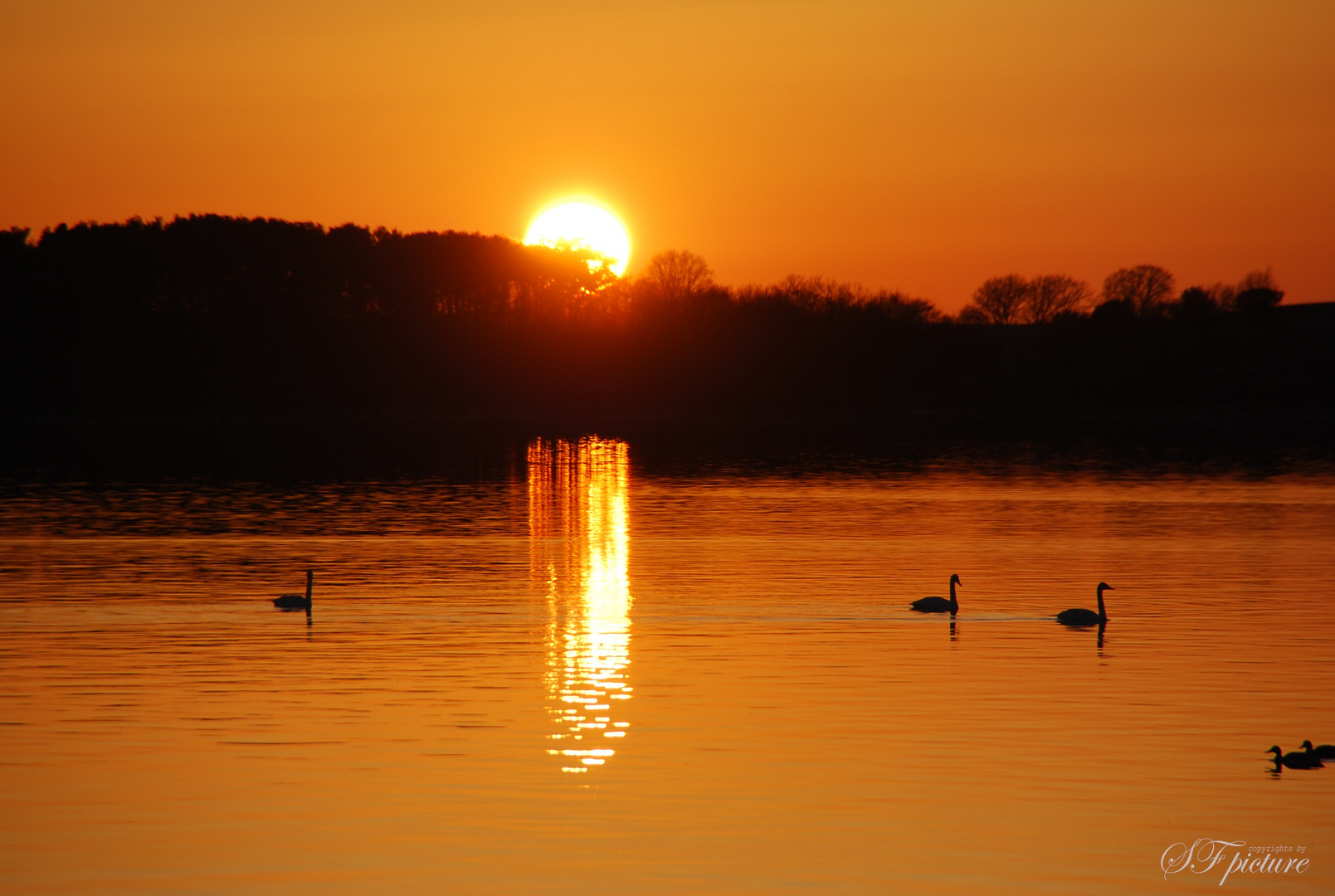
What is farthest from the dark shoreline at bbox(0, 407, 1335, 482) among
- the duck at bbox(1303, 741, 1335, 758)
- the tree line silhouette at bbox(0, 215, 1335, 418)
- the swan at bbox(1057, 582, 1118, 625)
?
the duck at bbox(1303, 741, 1335, 758)

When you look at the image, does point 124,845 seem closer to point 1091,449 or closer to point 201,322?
point 1091,449

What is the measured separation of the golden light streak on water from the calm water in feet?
0.46

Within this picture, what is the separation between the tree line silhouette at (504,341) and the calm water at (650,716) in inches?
3346

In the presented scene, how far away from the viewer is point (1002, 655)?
23.6 meters

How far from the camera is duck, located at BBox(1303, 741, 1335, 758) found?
1625cm

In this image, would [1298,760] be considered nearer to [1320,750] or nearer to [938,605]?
[1320,750]

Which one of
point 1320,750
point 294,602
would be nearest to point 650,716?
point 1320,750

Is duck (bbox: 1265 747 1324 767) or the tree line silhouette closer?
duck (bbox: 1265 747 1324 767)

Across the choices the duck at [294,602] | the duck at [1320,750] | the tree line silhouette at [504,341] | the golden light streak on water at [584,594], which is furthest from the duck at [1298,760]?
the tree line silhouette at [504,341]

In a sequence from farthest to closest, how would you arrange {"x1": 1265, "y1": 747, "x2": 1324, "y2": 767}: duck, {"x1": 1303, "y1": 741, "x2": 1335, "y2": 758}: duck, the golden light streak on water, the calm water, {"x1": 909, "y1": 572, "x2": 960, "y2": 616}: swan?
{"x1": 909, "y1": 572, "x2": 960, "y2": 616}: swan, the golden light streak on water, {"x1": 1303, "y1": 741, "x2": 1335, "y2": 758}: duck, {"x1": 1265, "y1": 747, "x2": 1324, "y2": 767}: duck, the calm water

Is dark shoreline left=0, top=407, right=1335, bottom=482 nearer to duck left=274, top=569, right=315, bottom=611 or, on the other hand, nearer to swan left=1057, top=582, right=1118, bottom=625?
duck left=274, top=569, right=315, bottom=611

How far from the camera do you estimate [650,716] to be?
1898 cm

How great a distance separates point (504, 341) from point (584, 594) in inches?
4060

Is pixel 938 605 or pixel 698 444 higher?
pixel 698 444
